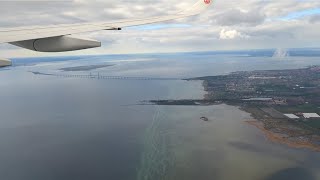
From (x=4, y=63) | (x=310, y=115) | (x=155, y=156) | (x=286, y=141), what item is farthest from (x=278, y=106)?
(x=4, y=63)

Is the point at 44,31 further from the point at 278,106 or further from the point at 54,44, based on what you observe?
the point at 278,106

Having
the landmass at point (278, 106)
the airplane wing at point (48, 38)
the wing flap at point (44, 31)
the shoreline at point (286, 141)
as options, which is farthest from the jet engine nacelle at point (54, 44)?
the landmass at point (278, 106)

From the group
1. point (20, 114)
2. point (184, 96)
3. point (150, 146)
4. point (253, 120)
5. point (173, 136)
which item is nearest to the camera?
point (150, 146)

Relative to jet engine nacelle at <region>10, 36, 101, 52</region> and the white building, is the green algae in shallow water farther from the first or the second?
the white building

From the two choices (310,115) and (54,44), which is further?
(310,115)

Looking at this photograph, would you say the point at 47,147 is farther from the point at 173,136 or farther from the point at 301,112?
the point at 301,112

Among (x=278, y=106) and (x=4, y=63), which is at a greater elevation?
(x=4, y=63)

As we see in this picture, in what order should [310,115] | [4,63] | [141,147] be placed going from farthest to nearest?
[310,115] → [141,147] → [4,63]

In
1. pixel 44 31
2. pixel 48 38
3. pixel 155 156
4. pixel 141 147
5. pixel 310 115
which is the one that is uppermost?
pixel 44 31

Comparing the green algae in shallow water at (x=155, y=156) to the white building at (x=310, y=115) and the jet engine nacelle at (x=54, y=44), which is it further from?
the white building at (x=310, y=115)

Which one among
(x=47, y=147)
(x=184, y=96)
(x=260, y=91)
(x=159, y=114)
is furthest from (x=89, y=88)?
(x=47, y=147)

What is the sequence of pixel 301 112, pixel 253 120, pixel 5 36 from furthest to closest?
pixel 301 112
pixel 253 120
pixel 5 36
